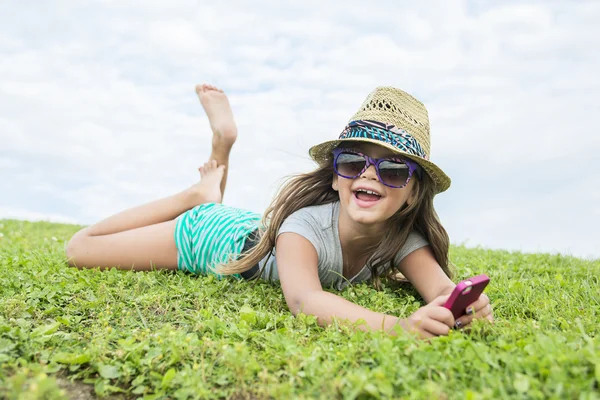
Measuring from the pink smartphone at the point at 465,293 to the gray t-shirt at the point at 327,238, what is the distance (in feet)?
3.91

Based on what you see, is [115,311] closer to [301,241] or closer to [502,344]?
[301,241]

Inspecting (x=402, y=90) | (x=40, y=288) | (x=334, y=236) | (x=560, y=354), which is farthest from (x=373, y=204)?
(x=40, y=288)

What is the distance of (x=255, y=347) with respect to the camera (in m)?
3.24

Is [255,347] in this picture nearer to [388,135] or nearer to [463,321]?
[463,321]

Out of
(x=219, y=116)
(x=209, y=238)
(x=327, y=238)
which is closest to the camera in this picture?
(x=327, y=238)

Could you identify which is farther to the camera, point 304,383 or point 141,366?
point 141,366

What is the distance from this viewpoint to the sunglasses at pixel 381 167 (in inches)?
164

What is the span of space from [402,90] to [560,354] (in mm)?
2579

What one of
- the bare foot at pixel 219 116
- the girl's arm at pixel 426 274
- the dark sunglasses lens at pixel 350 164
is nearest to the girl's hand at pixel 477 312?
the girl's arm at pixel 426 274

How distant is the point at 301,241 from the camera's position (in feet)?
14.2

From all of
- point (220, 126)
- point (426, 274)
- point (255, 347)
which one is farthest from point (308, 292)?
point (220, 126)

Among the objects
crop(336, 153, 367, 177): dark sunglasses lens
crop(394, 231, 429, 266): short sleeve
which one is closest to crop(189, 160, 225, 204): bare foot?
crop(336, 153, 367, 177): dark sunglasses lens

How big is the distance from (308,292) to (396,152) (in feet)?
4.06

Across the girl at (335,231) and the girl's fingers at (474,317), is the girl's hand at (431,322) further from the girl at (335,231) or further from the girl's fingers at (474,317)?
the girl's fingers at (474,317)
